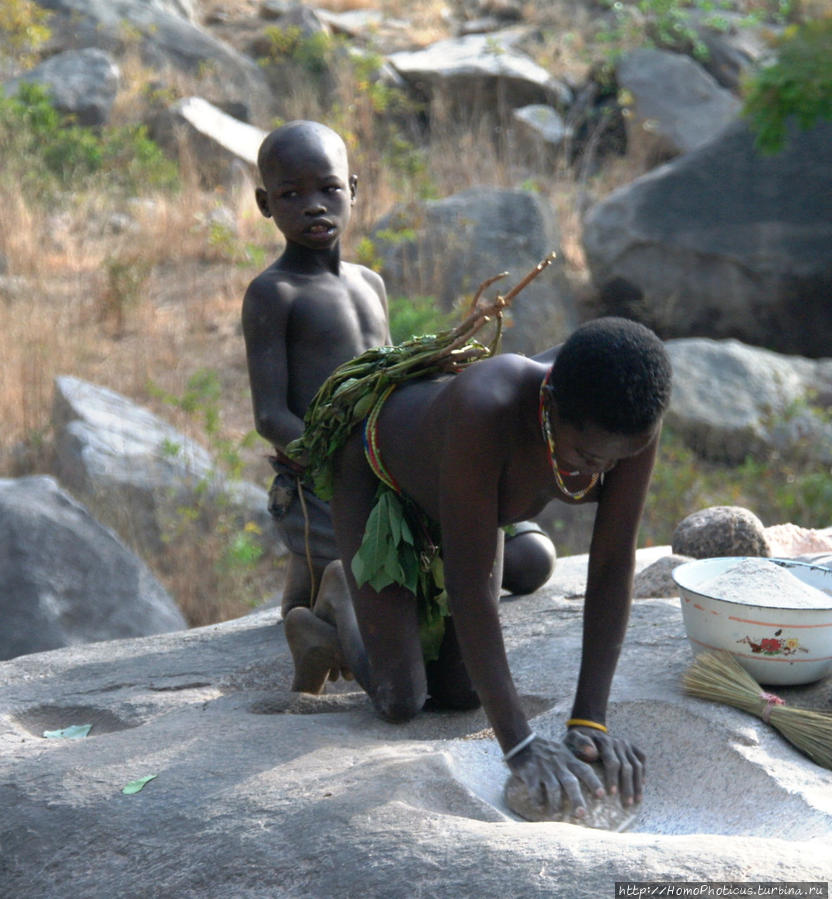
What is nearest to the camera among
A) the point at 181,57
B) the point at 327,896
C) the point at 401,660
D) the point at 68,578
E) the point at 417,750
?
the point at 327,896

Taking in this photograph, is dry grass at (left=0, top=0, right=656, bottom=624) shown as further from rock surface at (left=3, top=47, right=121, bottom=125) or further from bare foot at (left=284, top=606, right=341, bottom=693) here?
bare foot at (left=284, top=606, right=341, bottom=693)

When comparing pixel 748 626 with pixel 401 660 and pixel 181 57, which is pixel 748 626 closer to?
pixel 401 660

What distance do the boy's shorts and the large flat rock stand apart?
475mm

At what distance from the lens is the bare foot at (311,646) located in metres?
3.02

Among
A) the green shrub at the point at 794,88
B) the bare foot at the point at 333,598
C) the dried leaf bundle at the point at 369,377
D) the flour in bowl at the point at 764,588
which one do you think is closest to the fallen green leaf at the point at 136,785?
the bare foot at the point at 333,598

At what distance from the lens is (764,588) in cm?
295

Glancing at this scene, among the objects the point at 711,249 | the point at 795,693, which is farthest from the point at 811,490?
the point at 795,693

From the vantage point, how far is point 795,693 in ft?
9.63

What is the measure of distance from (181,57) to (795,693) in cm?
1058

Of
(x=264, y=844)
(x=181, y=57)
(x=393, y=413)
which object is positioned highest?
(x=181, y=57)

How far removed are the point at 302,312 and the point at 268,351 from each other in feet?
0.54

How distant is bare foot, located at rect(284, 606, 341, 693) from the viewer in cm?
302

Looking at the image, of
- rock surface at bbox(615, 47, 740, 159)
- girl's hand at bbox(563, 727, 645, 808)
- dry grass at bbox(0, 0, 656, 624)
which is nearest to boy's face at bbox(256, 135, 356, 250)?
girl's hand at bbox(563, 727, 645, 808)

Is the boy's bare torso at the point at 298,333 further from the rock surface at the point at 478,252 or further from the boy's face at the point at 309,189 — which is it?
the rock surface at the point at 478,252
